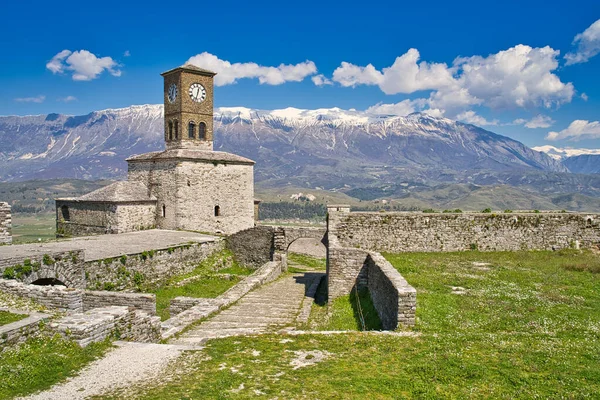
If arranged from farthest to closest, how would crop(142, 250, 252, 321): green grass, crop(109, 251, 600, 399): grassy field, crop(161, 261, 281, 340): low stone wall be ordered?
crop(142, 250, 252, 321): green grass < crop(161, 261, 281, 340): low stone wall < crop(109, 251, 600, 399): grassy field

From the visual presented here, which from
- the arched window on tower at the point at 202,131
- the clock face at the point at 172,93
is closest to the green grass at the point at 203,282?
the arched window on tower at the point at 202,131

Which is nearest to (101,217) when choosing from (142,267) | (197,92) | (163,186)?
(163,186)

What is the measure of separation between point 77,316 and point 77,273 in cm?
963

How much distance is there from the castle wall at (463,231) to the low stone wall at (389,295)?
13.0 feet

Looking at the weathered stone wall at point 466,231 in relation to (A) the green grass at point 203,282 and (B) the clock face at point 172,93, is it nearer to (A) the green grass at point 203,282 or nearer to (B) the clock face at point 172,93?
(A) the green grass at point 203,282

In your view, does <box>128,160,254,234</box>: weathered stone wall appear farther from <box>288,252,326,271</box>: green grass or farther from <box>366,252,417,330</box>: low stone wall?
<box>366,252,417,330</box>: low stone wall

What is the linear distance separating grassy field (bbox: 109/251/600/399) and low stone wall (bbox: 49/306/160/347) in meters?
2.18

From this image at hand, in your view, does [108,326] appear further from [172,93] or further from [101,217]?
[172,93]

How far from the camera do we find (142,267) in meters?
22.7

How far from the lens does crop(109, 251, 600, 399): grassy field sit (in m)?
6.85

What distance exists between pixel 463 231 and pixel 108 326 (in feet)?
50.0

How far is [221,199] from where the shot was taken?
3600 cm

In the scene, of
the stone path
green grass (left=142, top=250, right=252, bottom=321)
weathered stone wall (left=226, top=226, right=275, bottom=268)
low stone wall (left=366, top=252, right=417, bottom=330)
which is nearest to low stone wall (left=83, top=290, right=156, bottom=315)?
the stone path

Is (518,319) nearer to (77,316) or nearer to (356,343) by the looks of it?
(356,343)
